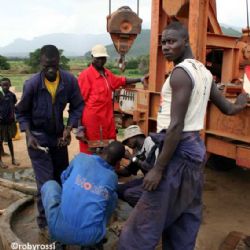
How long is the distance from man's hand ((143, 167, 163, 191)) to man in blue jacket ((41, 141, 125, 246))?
57cm

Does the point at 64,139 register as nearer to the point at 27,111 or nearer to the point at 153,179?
the point at 27,111

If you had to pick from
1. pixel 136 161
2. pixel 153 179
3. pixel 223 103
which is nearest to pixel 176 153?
pixel 153 179

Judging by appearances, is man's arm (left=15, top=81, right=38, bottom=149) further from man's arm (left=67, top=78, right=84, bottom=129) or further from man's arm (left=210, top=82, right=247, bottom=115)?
man's arm (left=210, top=82, right=247, bottom=115)

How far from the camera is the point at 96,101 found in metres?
5.06

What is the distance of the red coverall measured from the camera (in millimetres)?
5043

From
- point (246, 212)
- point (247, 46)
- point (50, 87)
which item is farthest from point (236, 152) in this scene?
point (247, 46)

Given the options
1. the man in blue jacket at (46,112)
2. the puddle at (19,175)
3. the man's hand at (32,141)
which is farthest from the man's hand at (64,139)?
the puddle at (19,175)

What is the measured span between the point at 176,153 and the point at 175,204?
35 cm

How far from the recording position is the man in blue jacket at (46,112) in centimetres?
354

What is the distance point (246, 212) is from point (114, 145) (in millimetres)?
2164

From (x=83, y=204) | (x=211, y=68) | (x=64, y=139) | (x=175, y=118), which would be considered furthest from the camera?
(x=211, y=68)

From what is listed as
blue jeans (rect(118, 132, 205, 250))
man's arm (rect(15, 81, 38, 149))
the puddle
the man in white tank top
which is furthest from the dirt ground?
man's arm (rect(15, 81, 38, 149))

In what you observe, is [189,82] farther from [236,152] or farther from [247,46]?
[247,46]

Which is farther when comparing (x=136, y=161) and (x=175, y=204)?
(x=136, y=161)
